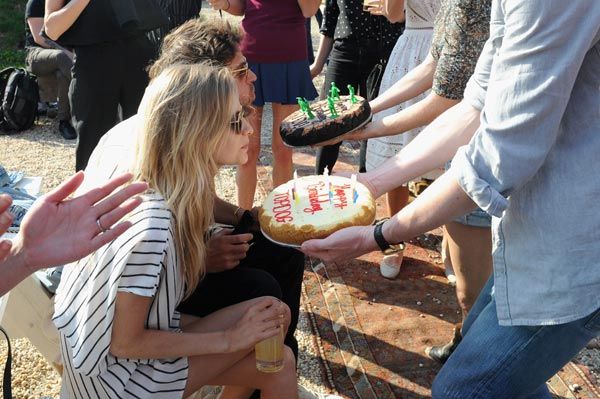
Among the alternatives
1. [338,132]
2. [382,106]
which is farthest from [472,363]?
[382,106]

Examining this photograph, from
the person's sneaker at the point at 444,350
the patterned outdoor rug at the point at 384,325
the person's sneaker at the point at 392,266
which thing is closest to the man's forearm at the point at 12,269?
the patterned outdoor rug at the point at 384,325

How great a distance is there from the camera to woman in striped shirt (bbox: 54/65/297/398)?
1712 mm

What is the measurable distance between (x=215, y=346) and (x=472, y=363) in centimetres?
78

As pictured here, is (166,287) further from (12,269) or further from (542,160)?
(542,160)

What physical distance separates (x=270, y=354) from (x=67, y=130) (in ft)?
16.7

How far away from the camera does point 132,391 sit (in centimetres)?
183

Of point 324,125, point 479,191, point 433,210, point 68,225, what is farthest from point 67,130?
point 479,191

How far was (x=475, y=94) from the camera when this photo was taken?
1853 mm

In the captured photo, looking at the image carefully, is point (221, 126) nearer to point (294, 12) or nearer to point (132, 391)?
point (132, 391)

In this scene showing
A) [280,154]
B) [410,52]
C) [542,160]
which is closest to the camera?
[542,160]

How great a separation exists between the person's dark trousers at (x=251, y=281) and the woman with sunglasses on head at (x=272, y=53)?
1455 millimetres

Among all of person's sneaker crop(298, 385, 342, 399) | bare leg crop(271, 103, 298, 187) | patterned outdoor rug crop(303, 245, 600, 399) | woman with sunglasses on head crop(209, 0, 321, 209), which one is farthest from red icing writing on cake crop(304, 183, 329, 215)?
bare leg crop(271, 103, 298, 187)

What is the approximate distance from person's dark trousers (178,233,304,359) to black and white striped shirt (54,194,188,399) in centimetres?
25

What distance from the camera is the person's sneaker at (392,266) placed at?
3.48 m
